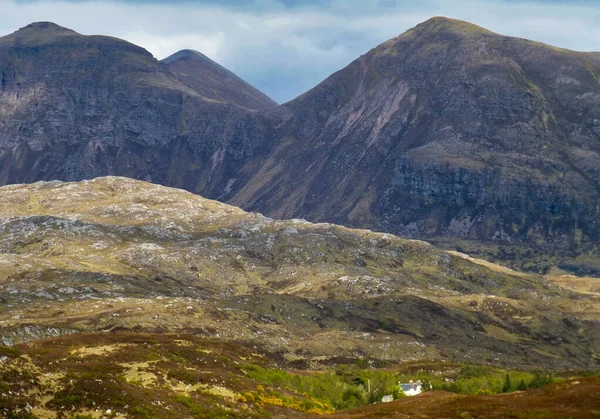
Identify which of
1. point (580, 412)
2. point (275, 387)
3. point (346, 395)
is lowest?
point (346, 395)

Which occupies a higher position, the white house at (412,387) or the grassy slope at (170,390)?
the grassy slope at (170,390)

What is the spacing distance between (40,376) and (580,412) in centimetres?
5381

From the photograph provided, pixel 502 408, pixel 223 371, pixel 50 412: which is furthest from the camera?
pixel 223 371

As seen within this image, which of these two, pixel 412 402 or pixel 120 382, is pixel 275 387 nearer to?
pixel 412 402

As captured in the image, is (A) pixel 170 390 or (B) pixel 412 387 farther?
(B) pixel 412 387

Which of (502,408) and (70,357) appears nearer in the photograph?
(502,408)

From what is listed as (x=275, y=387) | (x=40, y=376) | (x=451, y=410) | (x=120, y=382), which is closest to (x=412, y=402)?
(x=451, y=410)

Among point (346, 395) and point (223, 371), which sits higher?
point (223, 371)

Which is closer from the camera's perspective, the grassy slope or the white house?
the grassy slope

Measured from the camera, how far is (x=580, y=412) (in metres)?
78.5

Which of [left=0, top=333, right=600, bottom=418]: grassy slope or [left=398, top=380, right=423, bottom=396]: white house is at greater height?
[left=0, top=333, right=600, bottom=418]: grassy slope

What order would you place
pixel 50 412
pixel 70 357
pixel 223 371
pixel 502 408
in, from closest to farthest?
pixel 50 412 < pixel 502 408 < pixel 70 357 < pixel 223 371

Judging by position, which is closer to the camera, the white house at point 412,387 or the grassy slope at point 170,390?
the grassy slope at point 170,390

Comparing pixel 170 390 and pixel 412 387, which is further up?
pixel 170 390
